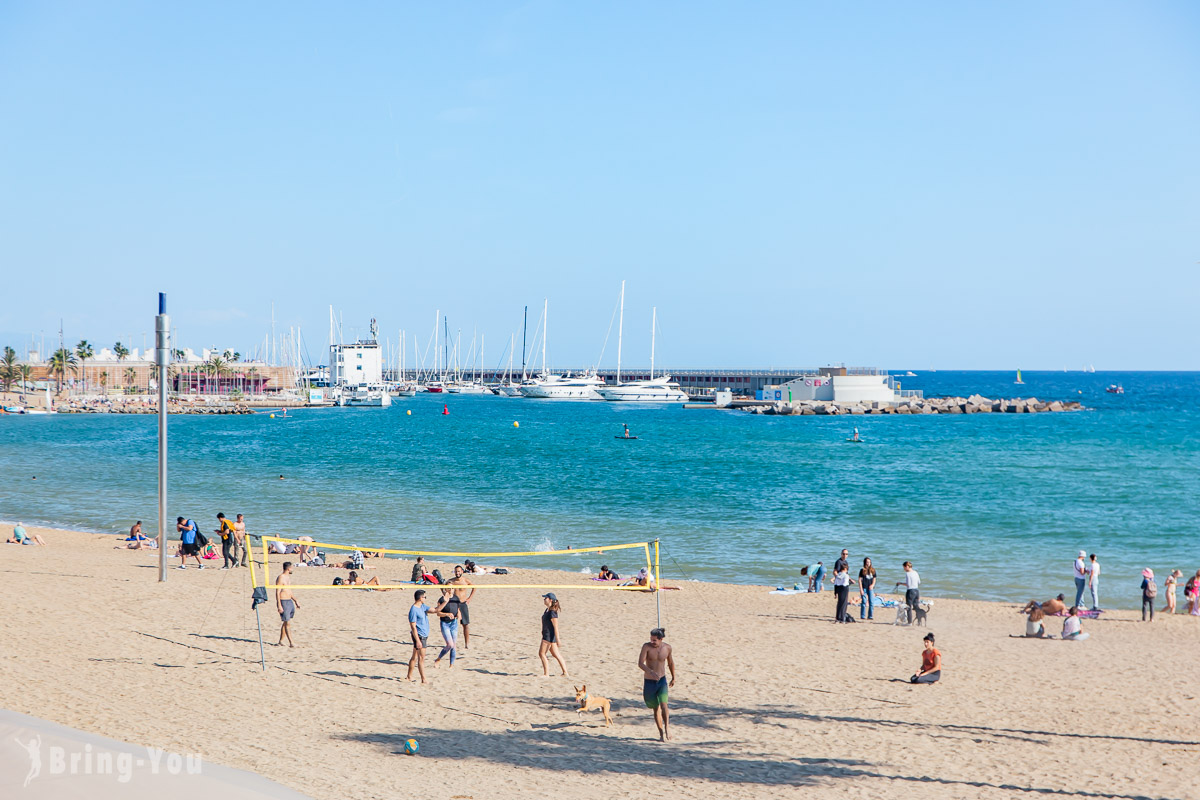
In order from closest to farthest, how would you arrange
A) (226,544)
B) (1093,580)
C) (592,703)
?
(592,703), (1093,580), (226,544)

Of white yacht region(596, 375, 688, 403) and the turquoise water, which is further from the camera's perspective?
white yacht region(596, 375, 688, 403)

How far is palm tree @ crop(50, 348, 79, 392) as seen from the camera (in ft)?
433

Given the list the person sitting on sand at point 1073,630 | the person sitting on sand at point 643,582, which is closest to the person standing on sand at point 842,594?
the person sitting on sand at point 1073,630

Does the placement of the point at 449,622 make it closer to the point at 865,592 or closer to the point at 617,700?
the point at 617,700

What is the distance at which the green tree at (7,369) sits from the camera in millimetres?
124875

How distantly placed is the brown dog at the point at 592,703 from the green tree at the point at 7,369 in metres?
139

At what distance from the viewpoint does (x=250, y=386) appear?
151 meters

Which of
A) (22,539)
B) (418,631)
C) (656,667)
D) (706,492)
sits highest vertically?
(656,667)

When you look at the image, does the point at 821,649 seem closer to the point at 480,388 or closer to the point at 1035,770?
the point at 1035,770

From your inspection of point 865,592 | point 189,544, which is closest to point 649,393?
point 189,544

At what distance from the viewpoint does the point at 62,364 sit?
132750 millimetres

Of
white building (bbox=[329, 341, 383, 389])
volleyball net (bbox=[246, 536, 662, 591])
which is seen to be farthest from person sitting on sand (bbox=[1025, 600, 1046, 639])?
white building (bbox=[329, 341, 383, 389])

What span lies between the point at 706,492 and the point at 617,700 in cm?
3027

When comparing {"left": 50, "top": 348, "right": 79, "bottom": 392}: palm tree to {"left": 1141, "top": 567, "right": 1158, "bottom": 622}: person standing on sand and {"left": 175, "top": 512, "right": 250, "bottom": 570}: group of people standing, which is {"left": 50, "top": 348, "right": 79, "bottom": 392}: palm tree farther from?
{"left": 1141, "top": 567, "right": 1158, "bottom": 622}: person standing on sand
